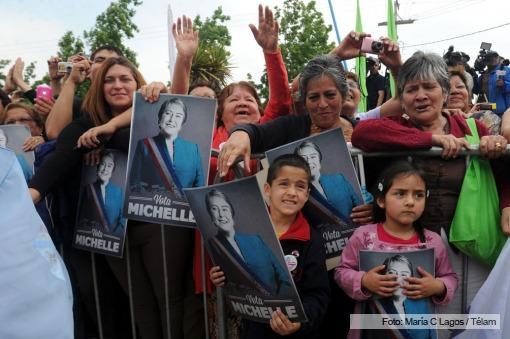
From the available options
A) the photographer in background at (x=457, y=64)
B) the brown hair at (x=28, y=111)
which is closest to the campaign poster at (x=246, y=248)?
the brown hair at (x=28, y=111)

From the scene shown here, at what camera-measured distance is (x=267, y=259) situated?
8.25 ft

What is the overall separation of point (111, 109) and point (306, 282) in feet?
5.51

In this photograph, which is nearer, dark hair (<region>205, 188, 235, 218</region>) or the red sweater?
dark hair (<region>205, 188, 235, 218</region>)

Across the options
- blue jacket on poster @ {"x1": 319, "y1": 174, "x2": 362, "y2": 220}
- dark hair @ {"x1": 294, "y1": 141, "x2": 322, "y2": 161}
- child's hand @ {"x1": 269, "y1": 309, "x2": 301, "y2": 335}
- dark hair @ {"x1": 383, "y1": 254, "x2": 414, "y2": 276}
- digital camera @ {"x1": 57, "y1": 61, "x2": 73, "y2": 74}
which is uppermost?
digital camera @ {"x1": 57, "y1": 61, "x2": 73, "y2": 74}

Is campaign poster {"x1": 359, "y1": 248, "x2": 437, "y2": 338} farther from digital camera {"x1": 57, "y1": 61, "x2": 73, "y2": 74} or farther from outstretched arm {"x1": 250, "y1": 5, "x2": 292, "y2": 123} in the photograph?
digital camera {"x1": 57, "y1": 61, "x2": 73, "y2": 74}

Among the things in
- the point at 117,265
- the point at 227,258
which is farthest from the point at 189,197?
the point at 117,265

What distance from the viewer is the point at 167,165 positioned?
311 centimetres

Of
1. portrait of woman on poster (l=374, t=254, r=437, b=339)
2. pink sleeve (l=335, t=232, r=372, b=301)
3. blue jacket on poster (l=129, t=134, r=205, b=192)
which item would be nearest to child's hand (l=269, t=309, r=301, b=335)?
pink sleeve (l=335, t=232, r=372, b=301)

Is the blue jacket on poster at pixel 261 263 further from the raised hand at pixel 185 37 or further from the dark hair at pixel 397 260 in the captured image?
the raised hand at pixel 185 37

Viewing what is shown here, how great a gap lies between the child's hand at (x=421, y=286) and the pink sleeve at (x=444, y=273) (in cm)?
7

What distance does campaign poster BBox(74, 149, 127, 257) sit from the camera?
3282 mm

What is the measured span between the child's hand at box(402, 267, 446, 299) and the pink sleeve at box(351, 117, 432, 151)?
61 centimetres

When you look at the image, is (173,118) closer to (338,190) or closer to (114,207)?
(114,207)

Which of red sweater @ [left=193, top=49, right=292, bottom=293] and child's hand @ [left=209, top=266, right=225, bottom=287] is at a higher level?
red sweater @ [left=193, top=49, right=292, bottom=293]
